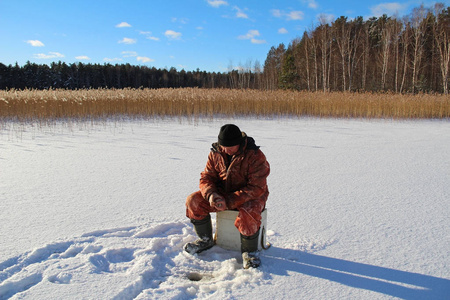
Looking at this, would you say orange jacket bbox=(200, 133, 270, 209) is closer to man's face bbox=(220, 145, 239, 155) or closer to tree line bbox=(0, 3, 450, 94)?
man's face bbox=(220, 145, 239, 155)

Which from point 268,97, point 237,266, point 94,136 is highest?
point 268,97

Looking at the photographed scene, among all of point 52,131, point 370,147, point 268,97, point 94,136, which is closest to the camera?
point 370,147

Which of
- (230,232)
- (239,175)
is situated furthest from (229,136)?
(230,232)

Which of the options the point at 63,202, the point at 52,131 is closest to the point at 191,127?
the point at 52,131

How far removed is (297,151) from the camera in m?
5.81

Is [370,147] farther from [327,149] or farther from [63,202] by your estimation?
[63,202]

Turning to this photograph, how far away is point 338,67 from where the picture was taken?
32.1m

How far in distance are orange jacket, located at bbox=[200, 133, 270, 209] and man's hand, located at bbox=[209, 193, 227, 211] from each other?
2.3 inches

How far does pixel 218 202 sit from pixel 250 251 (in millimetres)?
416

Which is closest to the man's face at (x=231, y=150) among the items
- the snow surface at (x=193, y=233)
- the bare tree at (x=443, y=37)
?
the snow surface at (x=193, y=233)

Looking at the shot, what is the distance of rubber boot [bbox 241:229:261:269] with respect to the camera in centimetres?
201

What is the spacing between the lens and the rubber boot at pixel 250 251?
2006 millimetres

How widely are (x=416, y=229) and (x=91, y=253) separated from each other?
2.56 meters

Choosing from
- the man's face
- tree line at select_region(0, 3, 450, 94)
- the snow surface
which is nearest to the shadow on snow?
the snow surface
